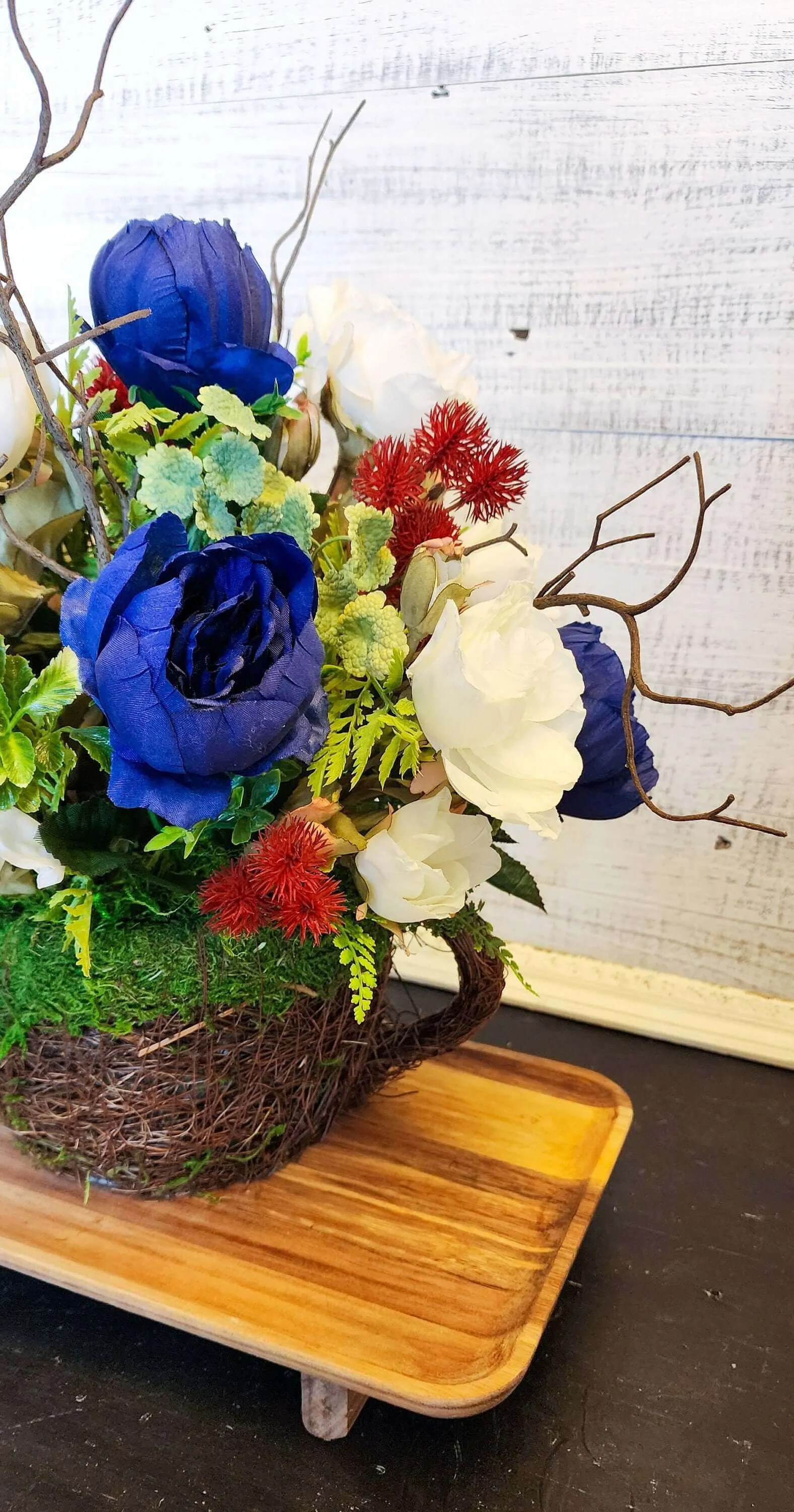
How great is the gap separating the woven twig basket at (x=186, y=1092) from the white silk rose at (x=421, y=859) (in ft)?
0.32

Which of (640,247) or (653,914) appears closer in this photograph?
(640,247)

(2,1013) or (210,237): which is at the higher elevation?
(210,237)

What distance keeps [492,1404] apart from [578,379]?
64 cm

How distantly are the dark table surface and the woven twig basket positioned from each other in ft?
0.27

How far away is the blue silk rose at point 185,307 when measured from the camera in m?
0.39

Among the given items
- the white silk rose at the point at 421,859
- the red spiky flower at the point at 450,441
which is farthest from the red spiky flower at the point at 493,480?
the white silk rose at the point at 421,859

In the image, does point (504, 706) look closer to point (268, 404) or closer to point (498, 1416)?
point (268, 404)

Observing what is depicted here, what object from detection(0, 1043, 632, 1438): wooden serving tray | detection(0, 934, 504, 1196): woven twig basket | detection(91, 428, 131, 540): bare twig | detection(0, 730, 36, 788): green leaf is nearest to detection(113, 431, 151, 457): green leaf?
detection(91, 428, 131, 540): bare twig

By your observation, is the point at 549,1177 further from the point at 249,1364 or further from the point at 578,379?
the point at 578,379

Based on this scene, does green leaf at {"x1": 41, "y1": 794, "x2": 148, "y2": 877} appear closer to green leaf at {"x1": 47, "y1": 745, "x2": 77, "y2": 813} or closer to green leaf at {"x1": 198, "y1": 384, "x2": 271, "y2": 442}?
green leaf at {"x1": 47, "y1": 745, "x2": 77, "y2": 813}

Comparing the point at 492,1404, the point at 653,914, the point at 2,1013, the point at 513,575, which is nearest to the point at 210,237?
the point at 513,575

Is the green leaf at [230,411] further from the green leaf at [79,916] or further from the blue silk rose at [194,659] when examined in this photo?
the green leaf at [79,916]

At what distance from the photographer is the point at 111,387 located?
0.46 meters

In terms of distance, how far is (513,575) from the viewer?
1.48 ft
